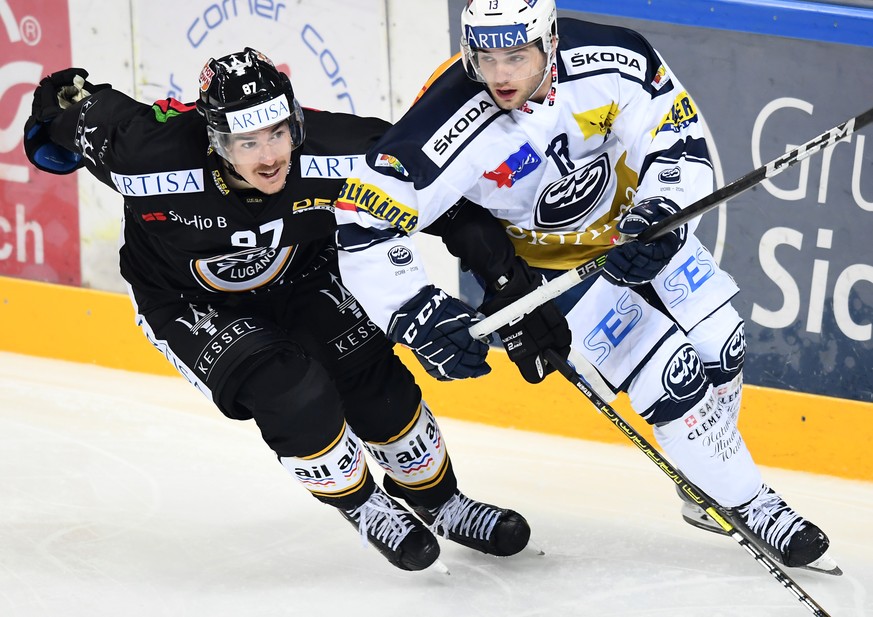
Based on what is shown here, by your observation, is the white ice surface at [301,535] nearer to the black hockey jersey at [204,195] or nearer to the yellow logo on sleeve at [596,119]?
the black hockey jersey at [204,195]

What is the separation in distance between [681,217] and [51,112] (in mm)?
1491

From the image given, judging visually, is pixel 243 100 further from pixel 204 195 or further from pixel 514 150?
pixel 514 150

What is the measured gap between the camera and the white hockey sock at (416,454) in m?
3.12

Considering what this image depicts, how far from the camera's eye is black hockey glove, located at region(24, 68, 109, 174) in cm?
321

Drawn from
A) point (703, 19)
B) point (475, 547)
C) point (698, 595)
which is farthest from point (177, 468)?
point (703, 19)

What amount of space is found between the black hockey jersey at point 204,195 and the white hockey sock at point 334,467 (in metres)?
0.42

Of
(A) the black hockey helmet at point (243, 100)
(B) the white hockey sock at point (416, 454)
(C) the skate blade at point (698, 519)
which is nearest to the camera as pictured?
(A) the black hockey helmet at point (243, 100)

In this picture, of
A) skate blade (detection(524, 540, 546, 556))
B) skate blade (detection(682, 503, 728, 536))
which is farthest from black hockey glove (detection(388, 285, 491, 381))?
skate blade (detection(682, 503, 728, 536))

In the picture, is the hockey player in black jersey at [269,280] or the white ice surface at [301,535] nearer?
the hockey player in black jersey at [269,280]

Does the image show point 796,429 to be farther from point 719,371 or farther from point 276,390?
point 276,390

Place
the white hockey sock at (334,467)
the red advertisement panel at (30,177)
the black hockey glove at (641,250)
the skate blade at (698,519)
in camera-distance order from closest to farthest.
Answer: the black hockey glove at (641,250) → the white hockey sock at (334,467) → the skate blade at (698,519) → the red advertisement panel at (30,177)

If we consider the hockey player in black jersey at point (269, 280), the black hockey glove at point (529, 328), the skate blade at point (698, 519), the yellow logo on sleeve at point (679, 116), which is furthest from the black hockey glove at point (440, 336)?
the skate blade at point (698, 519)

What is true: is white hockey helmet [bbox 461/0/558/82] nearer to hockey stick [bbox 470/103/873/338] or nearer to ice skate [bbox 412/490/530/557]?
hockey stick [bbox 470/103/873/338]

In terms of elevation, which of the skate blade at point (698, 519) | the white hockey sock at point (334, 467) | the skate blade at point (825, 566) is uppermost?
the white hockey sock at point (334, 467)
